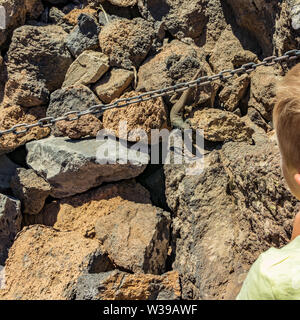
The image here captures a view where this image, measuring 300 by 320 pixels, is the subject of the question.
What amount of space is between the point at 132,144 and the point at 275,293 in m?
1.91

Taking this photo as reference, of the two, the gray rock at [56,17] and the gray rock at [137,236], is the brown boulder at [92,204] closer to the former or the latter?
the gray rock at [137,236]

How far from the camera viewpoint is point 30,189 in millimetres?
2660

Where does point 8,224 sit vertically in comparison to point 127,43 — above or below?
below

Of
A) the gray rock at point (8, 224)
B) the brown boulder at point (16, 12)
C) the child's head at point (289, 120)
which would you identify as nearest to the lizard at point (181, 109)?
the gray rock at point (8, 224)

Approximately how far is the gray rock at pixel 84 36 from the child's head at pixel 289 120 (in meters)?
2.39

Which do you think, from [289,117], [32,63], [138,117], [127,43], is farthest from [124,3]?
[289,117]

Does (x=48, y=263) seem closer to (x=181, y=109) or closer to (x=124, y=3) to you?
(x=181, y=109)

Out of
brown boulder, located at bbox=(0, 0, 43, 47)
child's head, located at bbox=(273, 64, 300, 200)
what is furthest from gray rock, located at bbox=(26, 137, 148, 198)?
child's head, located at bbox=(273, 64, 300, 200)

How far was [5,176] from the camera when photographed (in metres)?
2.79

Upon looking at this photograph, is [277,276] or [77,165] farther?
[77,165]

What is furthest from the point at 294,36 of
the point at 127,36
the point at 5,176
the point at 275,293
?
the point at 5,176

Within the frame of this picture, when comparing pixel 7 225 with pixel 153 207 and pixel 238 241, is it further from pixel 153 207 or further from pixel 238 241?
pixel 238 241

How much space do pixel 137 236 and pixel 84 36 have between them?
163 centimetres

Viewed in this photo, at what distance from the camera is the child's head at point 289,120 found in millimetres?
736
